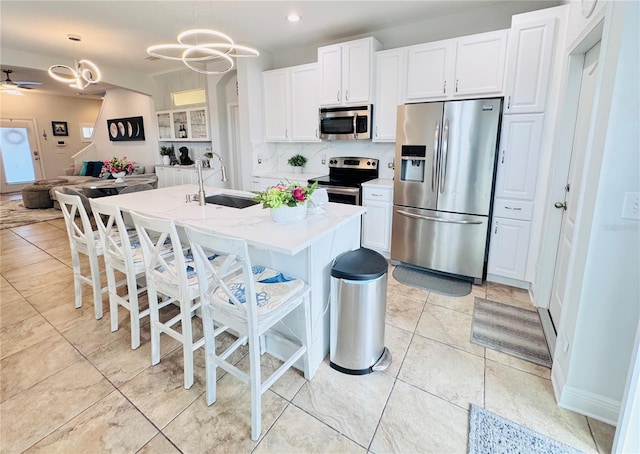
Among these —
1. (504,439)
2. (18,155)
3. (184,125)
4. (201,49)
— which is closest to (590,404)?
(504,439)

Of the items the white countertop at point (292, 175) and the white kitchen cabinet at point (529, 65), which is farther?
the white countertop at point (292, 175)

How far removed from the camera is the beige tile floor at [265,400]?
61.3 inches

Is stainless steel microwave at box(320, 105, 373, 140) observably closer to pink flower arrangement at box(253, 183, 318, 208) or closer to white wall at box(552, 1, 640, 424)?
pink flower arrangement at box(253, 183, 318, 208)

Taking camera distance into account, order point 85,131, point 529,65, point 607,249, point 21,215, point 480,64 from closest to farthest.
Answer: point 607,249 → point 529,65 → point 480,64 → point 21,215 → point 85,131

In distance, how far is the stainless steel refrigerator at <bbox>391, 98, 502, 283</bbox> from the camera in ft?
9.47

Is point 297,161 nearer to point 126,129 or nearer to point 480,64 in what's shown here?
point 480,64

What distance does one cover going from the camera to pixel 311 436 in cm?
158

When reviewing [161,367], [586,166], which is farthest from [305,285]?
[586,166]

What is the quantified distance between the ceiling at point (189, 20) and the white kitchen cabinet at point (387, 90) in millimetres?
458

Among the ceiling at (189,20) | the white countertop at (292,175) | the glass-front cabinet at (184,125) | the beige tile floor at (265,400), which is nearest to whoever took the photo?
the beige tile floor at (265,400)

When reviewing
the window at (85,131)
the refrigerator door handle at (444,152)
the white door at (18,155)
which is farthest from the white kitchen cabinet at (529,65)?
the white door at (18,155)

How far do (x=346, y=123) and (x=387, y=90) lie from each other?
601 mm

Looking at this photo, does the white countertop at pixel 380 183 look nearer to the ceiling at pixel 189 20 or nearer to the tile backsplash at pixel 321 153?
the tile backsplash at pixel 321 153

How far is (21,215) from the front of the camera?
6.24 meters
